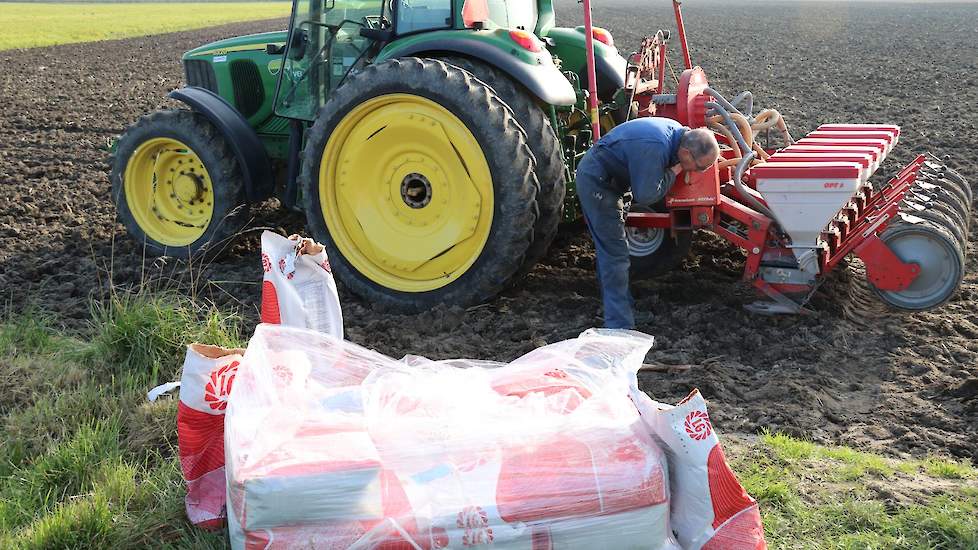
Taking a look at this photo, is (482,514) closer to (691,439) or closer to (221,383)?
(691,439)

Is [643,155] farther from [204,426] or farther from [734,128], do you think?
[204,426]

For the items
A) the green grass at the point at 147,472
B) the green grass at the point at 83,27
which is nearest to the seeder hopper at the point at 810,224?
the green grass at the point at 147,472

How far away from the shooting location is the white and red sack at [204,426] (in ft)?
9.83

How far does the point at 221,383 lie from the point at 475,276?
7.85 ft

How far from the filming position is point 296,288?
12.0ft

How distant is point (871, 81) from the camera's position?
14859mm

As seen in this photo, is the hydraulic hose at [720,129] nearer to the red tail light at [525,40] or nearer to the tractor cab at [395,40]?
the tractor cab at [395,40]

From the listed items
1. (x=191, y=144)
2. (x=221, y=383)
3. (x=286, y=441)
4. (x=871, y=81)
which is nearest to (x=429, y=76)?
(x=191, y=144)

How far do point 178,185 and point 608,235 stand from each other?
116 inches

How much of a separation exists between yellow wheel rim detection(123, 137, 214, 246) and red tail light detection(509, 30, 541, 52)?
221cm

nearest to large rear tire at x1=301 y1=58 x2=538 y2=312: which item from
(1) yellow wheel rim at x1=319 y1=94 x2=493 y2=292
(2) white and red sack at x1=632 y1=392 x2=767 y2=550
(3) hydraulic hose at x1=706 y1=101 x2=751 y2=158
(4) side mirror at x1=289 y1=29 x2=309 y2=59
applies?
(1) yellow wheel rim at x1=319 y1=94 x2=493 y2=292

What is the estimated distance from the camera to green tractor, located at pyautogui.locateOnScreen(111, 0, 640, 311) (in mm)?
5145

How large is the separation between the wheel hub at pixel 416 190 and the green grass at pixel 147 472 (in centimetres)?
138

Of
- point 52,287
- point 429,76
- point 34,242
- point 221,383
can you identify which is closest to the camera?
point 221,383
